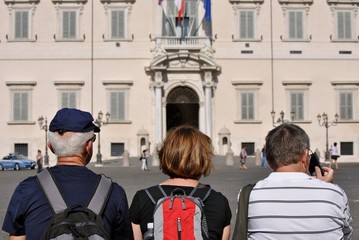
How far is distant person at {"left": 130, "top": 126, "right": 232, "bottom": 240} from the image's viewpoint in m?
3.94

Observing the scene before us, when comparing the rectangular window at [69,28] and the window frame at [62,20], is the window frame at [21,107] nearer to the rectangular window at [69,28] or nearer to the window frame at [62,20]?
the window frame at [62,20]

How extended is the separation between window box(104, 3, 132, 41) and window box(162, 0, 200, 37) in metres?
2.24

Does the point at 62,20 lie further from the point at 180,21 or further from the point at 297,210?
the point at 297,210

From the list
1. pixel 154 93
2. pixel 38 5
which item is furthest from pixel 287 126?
pixel 38 5

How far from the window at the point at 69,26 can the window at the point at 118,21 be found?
1.68 m

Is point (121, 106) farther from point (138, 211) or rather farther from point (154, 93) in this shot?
point (138, 211)

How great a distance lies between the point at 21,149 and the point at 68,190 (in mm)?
34959

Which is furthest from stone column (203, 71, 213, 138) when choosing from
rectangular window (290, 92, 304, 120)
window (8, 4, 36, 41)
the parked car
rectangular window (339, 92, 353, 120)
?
window (8, 4, 36, 41)

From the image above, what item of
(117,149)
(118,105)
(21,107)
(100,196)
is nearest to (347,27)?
(118,105)

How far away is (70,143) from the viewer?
380 centimetres

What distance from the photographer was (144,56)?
3741 centimetres

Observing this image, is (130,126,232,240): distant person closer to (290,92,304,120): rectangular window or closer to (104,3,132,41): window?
(104,3,132,41): window

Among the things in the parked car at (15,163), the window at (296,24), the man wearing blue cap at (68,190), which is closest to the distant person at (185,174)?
the man wearing blue cap at (68,190)

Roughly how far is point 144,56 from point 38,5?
7087mm
